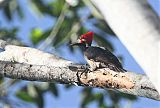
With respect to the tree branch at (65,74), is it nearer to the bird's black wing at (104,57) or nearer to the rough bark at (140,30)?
the bird's black wing at (104,57)

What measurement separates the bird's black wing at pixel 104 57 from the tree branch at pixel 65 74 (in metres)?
0.03

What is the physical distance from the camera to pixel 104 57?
1.45 metres

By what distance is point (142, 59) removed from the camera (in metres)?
0.80

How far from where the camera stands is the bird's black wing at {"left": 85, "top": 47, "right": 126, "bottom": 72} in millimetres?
1371

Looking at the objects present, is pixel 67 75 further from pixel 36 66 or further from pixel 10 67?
pixel 10 67

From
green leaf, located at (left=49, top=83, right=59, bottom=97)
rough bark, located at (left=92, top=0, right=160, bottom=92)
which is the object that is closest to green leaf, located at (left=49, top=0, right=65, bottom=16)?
green leaf, located at (left=49, top=83, right=59, bottom=97)

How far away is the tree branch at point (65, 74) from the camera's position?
4.07ft

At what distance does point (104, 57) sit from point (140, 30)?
2.17 ft

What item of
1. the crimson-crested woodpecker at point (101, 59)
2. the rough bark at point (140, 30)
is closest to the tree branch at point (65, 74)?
the crimson-crested woodpecker at point (101, 59)

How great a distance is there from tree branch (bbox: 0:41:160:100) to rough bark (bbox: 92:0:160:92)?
0.38m

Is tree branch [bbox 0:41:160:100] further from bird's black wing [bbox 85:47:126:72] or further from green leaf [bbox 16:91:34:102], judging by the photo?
green leaf [bbox 16:91:34:102]

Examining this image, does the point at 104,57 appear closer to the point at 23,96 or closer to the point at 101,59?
the point at 101,59

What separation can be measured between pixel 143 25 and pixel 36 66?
0.66 metres

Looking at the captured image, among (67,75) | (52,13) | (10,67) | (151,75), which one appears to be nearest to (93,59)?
(67,75)
